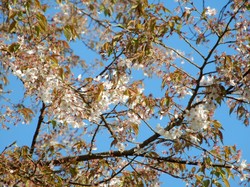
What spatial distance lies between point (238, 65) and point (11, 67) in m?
1.47

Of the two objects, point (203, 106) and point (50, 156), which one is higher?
point (50, 156)

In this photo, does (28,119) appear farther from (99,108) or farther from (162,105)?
(162,105)

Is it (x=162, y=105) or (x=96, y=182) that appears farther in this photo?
(x=96, y=182)

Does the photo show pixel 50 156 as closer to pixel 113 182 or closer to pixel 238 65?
pixel 113 182

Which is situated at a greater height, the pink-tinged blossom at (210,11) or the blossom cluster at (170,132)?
the pink-tinged blossom at (210,11)

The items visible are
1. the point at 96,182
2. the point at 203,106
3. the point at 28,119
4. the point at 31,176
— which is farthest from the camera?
the point at 28,119

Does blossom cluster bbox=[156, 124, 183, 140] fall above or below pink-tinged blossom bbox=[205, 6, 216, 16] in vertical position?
below

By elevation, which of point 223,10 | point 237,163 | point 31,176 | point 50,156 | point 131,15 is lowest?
point 237,163

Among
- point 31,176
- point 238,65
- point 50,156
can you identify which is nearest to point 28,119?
point 50,156

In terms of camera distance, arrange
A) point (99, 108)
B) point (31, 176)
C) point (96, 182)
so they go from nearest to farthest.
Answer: point (99, 108), point (31, 176), point (96, 182)

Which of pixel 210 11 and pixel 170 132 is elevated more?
pixel 210 11

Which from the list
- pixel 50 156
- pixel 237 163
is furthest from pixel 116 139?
pixel 237 163

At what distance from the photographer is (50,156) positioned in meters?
3.22

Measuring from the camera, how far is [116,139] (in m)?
2.95
